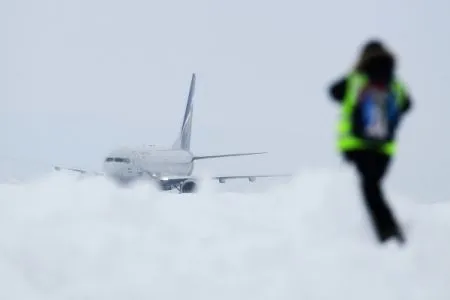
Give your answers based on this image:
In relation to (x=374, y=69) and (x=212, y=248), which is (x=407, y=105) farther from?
(x=212, y=248)

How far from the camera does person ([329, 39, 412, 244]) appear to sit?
5.77 meters

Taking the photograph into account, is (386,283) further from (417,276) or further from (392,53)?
(392,53)

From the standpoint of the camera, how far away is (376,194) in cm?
607

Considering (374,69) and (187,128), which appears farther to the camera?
(187,128)

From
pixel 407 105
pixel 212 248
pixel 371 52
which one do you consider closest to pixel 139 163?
pixel 212 248

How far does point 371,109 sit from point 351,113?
0.14 meters

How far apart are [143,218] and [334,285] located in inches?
72.7

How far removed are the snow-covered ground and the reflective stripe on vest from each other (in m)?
0.70

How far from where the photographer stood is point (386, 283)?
5.48m

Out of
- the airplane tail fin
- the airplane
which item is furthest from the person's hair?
the airplane tail fin

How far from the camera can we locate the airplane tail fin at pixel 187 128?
6600 cm

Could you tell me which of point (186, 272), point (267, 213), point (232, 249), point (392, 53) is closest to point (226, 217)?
point (267, 213)

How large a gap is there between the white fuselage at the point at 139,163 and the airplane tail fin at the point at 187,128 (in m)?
8.65

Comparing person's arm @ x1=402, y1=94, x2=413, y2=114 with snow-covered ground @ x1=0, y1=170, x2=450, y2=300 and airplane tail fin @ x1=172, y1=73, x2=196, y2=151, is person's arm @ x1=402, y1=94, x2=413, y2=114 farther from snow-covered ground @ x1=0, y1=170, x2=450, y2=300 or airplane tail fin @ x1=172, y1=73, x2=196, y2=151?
airplane tail fin @ x1=172, y1=73, x2=196, y2=151
